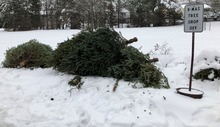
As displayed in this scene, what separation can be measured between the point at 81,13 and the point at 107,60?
25451 millimetres

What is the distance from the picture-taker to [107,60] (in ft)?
17.5

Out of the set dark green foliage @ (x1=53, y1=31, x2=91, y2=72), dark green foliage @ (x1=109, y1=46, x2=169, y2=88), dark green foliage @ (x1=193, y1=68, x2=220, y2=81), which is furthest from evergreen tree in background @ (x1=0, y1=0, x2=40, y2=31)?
dark green foliage @ (x1=193, y1=68, x2=220, y2=81)

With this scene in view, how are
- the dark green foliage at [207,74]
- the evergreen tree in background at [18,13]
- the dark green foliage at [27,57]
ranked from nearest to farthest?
the dark green foliage at [207,74]
the dark green foliage at [27,57]
the evergreen tree in background at [18,13]

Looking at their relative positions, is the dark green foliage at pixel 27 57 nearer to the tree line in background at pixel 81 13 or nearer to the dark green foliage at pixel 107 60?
the dark green foliage at pixel 107 60

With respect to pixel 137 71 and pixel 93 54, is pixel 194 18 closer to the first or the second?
pixel 137 71

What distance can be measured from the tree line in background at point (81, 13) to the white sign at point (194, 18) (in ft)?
78.9

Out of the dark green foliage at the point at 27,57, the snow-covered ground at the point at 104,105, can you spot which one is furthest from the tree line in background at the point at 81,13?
the snow-covered ground at the point at 104,105

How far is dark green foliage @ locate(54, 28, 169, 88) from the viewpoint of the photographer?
16.6ft

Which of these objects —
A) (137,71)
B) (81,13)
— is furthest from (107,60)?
(81,13)

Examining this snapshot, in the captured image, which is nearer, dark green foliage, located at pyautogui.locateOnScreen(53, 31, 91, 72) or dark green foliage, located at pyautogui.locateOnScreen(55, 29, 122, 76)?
dark green foliage, located at pyautogui.locateOnScreen(55, 29, 122, 76)

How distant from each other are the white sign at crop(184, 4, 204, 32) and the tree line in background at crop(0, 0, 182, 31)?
24.0m

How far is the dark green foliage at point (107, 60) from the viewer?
5074mm

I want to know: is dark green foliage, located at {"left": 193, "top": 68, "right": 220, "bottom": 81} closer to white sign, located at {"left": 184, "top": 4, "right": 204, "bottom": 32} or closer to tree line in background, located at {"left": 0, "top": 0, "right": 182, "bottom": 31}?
white sign, located at {"left": 184, "top": 4, "right": 204, "bottom": 32}

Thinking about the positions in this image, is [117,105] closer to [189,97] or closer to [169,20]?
[189,97]
